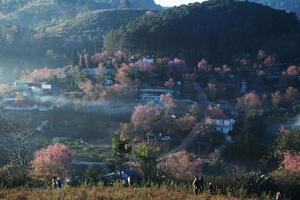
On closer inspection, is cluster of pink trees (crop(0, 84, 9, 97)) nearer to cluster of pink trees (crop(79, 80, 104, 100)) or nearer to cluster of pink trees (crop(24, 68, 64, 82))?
cluster of pink trees (crop(24, 68, 64, 82))

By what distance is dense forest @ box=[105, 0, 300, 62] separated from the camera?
191 ft

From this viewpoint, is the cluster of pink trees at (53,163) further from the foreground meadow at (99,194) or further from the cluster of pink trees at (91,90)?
the cluster of pink trees at (91,90)

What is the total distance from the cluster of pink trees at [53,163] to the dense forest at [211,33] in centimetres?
2845

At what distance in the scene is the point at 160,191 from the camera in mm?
10977

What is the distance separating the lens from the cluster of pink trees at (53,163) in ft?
82.8

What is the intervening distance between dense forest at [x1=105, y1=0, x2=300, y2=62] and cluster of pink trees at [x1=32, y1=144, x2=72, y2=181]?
93.3 feet

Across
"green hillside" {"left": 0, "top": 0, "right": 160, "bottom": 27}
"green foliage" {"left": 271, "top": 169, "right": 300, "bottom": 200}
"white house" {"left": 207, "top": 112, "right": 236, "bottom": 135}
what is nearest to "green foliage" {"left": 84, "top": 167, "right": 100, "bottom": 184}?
"green foliage" {"left": 271, "top": 169, "right": 300, "bottom": 200}

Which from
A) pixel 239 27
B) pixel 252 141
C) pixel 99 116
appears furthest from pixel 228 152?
pixel 239 27

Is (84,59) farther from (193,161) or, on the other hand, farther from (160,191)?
(160,191)

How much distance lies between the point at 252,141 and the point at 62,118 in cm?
1709

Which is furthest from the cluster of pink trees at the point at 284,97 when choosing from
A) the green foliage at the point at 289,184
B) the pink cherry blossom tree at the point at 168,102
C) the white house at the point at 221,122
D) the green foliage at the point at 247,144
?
the green foliage at the point at 289,184

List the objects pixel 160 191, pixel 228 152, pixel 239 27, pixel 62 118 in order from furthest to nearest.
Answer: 1. pixel 239 27
2. pixel 62 118
3. pixel 228 152
4. pixel 160 191

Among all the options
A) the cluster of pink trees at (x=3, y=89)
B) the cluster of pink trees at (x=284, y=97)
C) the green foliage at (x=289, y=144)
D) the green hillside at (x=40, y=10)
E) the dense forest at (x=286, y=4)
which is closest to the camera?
the green foliage at (x=289, y=144)

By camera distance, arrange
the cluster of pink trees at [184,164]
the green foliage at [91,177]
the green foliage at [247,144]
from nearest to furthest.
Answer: the green foliage at [91,177] → the cluster of pink trees at [184,164] → the green foliage at [247,144]
